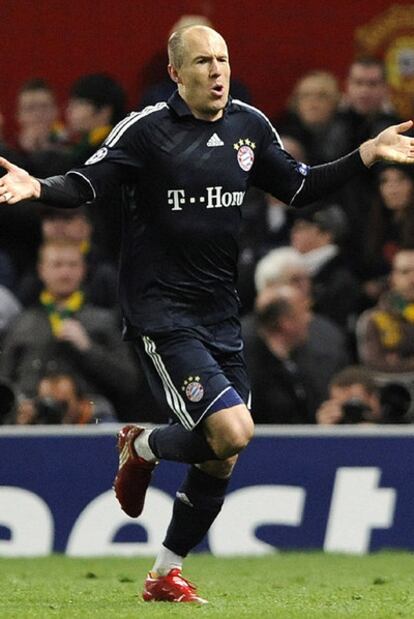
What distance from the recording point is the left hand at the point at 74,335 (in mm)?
11109

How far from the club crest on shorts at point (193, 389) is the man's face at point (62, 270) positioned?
4197 millimetres

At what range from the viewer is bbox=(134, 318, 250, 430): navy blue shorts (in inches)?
282

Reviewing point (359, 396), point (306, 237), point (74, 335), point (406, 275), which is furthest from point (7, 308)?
point (406, 275)

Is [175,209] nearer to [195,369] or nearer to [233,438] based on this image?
[195,369]

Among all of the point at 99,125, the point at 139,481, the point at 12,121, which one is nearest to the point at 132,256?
the point at 139,481

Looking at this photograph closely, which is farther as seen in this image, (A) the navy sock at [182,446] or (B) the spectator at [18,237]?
(B) the spectator at [18,237]

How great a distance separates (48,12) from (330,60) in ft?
6.91

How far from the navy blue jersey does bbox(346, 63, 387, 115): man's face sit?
16.8 feet

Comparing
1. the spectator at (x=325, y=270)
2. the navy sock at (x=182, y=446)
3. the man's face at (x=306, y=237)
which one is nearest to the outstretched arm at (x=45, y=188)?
the navy sock at (x=182, y=446)

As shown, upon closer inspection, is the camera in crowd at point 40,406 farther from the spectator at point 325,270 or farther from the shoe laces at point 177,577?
the shoe laces at point 177,577

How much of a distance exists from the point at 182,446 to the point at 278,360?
144 inches

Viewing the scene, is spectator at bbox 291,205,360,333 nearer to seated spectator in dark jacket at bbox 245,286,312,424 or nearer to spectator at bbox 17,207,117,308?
seated spectator in dark jacket at bbox 245,286,312,424

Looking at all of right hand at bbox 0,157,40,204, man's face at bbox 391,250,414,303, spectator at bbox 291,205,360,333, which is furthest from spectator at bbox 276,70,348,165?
right hand at bbox 0,157,40,204

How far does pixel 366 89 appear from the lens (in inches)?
492
